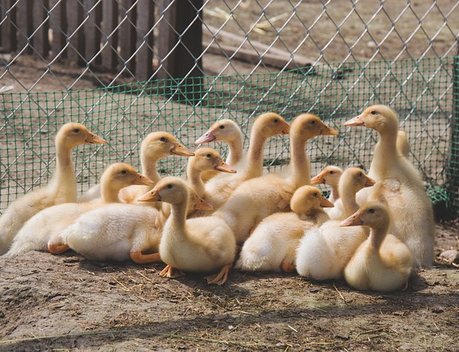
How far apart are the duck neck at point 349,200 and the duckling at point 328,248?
0.09 ft

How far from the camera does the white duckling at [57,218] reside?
5.43 metres

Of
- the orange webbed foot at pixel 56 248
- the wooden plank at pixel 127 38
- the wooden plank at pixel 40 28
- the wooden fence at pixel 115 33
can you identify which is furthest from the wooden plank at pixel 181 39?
the orange webbed foot at pixel 56 248

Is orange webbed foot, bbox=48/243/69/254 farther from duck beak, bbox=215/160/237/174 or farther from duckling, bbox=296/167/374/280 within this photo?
duckling, bbox=296/167/374/280

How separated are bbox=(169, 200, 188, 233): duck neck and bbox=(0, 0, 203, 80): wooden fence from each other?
3699 mm

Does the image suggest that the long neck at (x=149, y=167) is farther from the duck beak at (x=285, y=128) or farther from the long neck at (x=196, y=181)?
the duck beak at (x=285, y=128)

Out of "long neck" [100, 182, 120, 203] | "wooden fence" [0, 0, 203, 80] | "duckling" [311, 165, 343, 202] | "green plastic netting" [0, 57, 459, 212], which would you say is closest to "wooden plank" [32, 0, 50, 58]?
"wooden fence" [0, 0, 203, 80]

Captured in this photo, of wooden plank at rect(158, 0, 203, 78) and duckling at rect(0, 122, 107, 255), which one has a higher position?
wooden plank at rect(158, 0, 203, 78)

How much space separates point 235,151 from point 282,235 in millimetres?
1016

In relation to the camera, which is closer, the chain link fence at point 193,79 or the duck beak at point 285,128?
the duck beak at point 285,128

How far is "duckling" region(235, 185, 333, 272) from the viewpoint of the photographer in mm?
5336

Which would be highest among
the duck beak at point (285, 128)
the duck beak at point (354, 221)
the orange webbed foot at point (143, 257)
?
the duck beak at point (285, 128)

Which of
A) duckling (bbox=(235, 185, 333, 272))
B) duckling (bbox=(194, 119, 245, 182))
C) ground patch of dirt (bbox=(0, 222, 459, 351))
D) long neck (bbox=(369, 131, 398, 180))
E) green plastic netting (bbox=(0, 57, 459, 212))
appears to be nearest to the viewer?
ground patch of dirt (bbox=(0, 222, 459, 351))

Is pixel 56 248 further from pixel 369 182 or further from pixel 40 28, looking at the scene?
pixel 40 28

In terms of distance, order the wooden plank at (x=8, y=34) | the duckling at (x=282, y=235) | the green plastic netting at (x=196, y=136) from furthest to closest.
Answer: the wooden plank at (x=8, y=34) < the green plastic netting at (x=196, y=136) < the duckling at (x=282, y=235)
